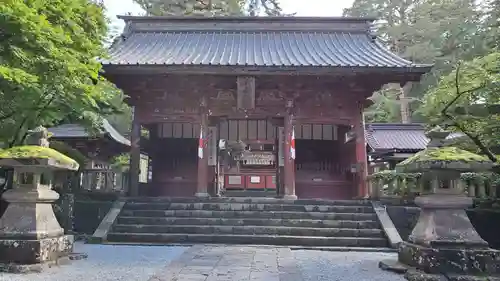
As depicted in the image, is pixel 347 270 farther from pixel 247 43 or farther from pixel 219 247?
pixel 247 43

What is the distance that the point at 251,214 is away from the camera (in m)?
10.0

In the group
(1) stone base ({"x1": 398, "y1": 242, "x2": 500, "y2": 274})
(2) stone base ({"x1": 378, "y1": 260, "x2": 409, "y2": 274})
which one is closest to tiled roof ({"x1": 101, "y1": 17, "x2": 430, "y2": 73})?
(2) stone base ({"x1": 378, "y1": 260, "x2": 409, "y2": 274})

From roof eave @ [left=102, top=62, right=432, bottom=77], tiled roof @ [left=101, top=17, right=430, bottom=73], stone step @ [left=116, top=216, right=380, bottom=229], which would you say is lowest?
stone step @ [left=116, top=216, right=380, bottom=229]

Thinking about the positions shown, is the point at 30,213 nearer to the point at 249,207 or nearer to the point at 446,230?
the point at 249,207

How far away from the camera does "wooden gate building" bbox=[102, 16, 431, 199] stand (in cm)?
1167

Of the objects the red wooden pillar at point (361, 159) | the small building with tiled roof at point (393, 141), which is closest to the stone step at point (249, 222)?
the red wooden pillar at point (361, 159)

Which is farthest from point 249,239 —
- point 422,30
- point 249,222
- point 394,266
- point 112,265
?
point 422,30

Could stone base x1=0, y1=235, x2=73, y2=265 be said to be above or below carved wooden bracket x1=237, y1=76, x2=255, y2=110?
below

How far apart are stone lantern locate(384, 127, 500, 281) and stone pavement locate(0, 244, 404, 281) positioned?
52cm

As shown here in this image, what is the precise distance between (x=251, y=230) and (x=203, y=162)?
3392 millimetres

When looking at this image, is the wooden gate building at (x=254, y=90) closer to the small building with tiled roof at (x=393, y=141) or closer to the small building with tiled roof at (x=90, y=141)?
the small building with tiled roof at (x=90, y=141)

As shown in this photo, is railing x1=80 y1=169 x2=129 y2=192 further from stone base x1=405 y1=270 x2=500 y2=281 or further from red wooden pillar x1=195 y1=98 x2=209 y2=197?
stone base x1=405 y1=270 x2=500 y2=281

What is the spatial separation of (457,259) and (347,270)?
5.30ft

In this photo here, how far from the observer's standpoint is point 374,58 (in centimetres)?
1266
